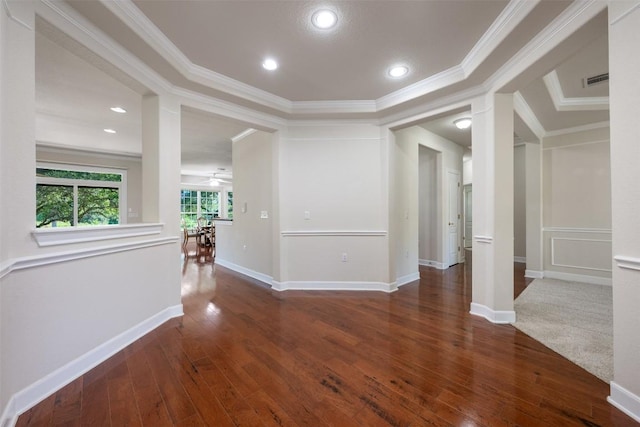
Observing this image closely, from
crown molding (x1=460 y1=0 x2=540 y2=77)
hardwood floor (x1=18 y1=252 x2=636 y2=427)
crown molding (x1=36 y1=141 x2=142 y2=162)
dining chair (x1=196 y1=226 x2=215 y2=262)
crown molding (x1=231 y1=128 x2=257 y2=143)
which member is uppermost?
crown molding (x1=36 y1=141 x2=142 y2=162)

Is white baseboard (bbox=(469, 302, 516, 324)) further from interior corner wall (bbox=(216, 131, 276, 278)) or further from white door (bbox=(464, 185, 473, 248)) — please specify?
white door (bbox=(464, 185, 473, 248))

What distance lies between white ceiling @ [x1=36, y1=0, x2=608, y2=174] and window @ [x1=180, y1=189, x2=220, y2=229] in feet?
22.2

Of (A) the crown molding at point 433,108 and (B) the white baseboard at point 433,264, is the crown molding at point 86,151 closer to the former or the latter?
(A) the crown molding at point 433,108

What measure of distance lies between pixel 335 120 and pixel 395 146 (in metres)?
1.02

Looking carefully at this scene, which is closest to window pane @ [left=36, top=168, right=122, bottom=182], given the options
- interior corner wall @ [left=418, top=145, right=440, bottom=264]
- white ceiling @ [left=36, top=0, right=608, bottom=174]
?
white ceiling @ [left=36, top=0, right=608, bottom=174]

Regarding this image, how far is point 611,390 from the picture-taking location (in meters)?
1.55

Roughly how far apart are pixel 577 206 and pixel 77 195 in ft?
35.3

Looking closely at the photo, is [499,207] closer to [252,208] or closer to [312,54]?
[312,54]

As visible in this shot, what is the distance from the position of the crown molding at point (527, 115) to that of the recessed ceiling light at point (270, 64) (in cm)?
265

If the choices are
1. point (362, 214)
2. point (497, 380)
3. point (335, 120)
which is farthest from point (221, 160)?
point (497, 380)

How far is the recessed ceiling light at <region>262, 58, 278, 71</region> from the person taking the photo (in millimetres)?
2543

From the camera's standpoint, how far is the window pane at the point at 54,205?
605 centimetres

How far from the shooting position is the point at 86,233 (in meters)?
1.89

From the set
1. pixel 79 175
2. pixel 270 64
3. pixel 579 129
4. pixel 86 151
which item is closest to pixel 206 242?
pixel 79 175
